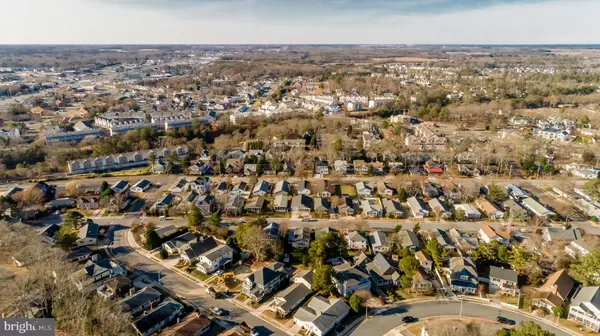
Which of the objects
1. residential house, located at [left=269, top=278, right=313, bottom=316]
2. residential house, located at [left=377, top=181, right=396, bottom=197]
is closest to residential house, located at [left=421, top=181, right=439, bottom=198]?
residential house, located at [left=377, top=181, right=396, bottom=197]

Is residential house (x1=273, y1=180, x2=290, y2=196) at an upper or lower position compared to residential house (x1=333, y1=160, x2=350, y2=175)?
lower

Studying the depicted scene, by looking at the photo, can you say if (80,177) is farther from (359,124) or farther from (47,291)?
(359,124)

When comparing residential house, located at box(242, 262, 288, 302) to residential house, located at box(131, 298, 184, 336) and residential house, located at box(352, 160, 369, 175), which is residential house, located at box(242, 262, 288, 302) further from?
residential house, located at box(352, 160, 369, 175)

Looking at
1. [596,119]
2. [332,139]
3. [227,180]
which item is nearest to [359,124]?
[332,139]

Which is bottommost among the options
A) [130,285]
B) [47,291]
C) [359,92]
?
[130,285]

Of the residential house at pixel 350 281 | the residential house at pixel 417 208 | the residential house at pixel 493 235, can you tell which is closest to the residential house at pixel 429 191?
the residential house at pixel 417 208

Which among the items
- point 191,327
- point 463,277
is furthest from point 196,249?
point 463,277
